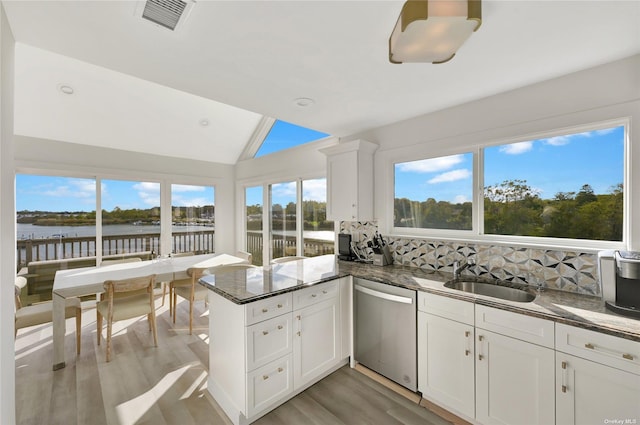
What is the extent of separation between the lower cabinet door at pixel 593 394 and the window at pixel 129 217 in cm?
526

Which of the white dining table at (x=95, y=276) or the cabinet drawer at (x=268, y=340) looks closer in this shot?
the cabinet drawer at (x=268, y=340)

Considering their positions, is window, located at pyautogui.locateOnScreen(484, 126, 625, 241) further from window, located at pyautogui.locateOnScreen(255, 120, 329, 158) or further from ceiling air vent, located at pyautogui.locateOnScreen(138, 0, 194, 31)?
ceiling air vent, located at pyautogui.locateOnScreen(138, 0, 194, 31)

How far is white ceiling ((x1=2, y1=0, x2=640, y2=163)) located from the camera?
138 cm

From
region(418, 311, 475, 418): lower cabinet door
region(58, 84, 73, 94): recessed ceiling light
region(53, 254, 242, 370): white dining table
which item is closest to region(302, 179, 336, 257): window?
region(53, 254, 242, 370): white dining table

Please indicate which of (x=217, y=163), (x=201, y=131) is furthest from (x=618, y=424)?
(x=217, y=163)

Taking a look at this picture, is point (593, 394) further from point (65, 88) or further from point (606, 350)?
point (65, 88)

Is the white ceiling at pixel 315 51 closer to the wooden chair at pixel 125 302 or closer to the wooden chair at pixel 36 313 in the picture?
the wooden chair at pixel 125 302

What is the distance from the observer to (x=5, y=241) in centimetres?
139

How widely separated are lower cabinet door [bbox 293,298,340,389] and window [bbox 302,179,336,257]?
1.48m

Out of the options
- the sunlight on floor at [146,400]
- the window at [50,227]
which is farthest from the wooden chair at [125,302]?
the window at [50,227]

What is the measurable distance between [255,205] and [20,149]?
3.23 m

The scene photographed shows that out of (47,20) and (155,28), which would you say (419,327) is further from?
(47,20)

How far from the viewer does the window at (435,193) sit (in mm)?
2621

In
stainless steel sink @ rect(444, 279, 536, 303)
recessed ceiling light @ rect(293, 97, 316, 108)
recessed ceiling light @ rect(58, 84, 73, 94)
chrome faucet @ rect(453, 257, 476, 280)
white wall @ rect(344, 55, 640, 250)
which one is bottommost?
stainless steel sink @ rect(444, 279, 536, 303)
